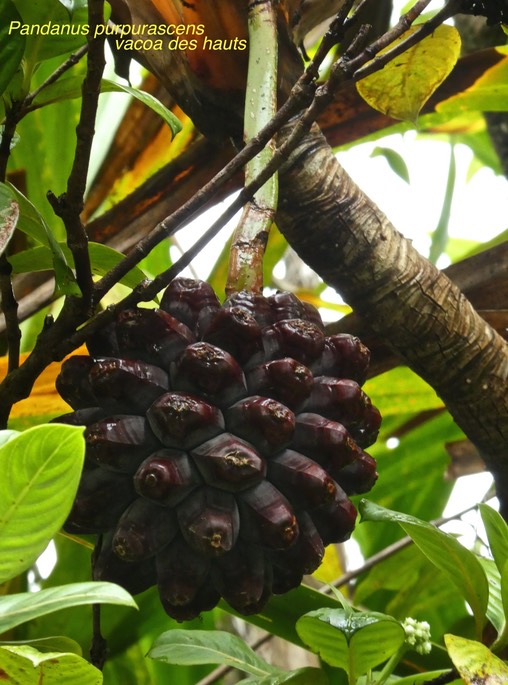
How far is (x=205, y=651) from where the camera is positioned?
586mm

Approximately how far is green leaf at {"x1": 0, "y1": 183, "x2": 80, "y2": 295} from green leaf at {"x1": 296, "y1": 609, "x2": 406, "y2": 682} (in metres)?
0.26

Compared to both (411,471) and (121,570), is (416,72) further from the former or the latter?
(411,471)

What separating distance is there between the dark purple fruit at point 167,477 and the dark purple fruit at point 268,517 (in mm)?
32

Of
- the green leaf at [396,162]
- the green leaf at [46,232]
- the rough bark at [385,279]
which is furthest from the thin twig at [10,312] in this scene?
the green leaf at [396,162]

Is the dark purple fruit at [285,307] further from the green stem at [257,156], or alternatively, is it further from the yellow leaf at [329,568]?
the yellow leaf at [329,568]

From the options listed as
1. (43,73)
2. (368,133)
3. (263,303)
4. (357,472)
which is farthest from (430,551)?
(43,73)

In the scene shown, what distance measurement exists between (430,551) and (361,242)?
0.85 ft

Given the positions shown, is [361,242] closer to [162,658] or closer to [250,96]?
[250,96]

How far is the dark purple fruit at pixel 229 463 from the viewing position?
44 cm

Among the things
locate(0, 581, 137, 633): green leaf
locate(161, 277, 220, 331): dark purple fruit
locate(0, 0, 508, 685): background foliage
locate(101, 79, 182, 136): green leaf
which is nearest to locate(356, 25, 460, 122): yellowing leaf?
locate(0, 0, 508, 685): background foliage

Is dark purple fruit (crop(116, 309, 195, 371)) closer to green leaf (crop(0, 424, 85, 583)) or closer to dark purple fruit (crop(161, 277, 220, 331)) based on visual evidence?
dark purple fruit (crop(161, 277, 220, 331))

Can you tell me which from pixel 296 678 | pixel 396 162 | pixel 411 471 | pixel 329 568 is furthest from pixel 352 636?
pixel 396 162

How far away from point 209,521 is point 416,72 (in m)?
0.46

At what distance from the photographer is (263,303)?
52 cm
